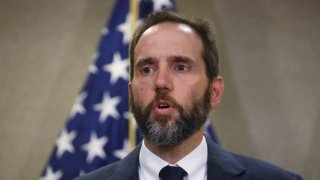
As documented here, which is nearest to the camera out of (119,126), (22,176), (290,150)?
(119,126)

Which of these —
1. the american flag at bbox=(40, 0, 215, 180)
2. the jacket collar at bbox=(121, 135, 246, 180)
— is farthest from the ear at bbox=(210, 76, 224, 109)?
the american flag at bbox=(40, 0, 215, 180)

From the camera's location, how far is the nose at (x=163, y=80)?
1098mm

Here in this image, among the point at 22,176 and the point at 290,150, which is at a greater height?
the point at 290,150

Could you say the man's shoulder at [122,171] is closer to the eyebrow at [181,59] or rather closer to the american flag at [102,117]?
the eyebrow at [181,59]

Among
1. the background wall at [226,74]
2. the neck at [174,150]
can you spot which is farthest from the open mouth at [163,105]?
the background wall at [226,74]

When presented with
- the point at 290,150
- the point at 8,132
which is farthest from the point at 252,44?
the point at 8,132

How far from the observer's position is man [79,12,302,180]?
44.3 inches

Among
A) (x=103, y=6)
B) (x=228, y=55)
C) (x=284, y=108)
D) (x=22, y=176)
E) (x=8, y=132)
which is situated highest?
(x=103, y=6)

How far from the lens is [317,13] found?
2338mm

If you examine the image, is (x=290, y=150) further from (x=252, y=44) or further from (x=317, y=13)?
(x=317, y=13)

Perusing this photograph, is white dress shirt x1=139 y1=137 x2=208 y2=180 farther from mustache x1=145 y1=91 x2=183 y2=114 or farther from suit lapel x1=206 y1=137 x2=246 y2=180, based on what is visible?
mustache x1=145 y1=91 x2=183 y2=114

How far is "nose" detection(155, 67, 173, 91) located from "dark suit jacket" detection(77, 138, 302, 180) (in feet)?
0.78

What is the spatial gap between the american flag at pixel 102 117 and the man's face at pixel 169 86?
786mm

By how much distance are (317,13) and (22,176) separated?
1757mm
